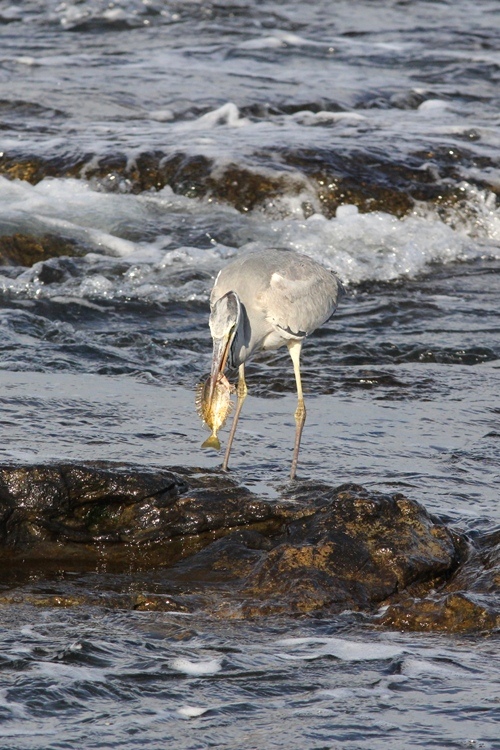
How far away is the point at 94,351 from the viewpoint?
809 cm

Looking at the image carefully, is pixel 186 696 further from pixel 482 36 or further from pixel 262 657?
pixel 482 36

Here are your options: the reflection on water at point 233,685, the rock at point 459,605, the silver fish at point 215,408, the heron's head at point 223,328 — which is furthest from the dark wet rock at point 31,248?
the rock at point 459,605

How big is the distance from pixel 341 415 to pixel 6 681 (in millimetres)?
3740

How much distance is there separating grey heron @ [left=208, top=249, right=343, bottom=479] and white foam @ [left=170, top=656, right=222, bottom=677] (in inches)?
74.8

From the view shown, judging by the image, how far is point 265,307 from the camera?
20.7 feet

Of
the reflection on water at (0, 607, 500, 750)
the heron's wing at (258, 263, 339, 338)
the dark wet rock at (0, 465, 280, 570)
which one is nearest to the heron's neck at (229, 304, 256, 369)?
Result: the heron's wing at (258, 263, 339, 338)

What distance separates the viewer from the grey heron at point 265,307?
5.72m

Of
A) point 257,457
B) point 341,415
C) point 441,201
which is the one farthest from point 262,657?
point 441,201

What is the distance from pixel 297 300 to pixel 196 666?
10.1ft

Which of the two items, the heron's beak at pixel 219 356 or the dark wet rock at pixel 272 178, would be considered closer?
the heron's beak at pixel 219 356

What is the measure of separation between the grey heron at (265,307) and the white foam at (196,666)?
1899mm

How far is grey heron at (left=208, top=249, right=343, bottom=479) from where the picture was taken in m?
5.72

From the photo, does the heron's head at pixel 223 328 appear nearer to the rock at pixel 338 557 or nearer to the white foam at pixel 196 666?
the rock at pixel 338 557

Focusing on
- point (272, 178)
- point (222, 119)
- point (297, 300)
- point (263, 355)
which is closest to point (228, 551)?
point (297, 300)
